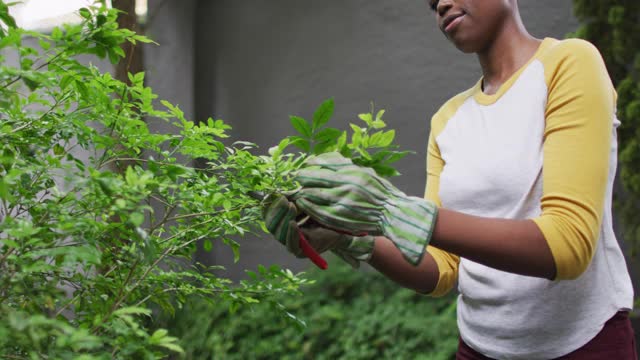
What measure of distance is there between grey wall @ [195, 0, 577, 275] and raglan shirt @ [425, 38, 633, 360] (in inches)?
149

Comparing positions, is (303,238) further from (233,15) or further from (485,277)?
(233,15)

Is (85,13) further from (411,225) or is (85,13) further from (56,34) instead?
(411,225)

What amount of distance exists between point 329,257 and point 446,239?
433 centimetres

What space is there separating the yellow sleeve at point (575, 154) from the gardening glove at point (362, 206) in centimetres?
21

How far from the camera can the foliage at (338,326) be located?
462cm

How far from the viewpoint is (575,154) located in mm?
1257

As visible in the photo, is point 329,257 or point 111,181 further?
point 329,257

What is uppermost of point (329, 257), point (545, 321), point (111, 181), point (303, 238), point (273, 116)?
point (111, 181)

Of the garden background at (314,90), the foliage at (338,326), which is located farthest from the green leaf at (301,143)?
the foliage at (338,326)

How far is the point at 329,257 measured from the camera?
547cm

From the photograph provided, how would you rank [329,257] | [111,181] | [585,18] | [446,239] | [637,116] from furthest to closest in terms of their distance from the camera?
[329,257]
[585,18]
[637,116]
[446,239]
[111,181]

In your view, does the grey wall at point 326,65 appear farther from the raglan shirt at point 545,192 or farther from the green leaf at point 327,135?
the green leaf at point 327,135

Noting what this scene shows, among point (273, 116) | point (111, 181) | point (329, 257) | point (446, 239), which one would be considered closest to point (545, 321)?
point (446, 239)

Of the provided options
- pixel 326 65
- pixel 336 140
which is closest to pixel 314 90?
pixel 326 65
